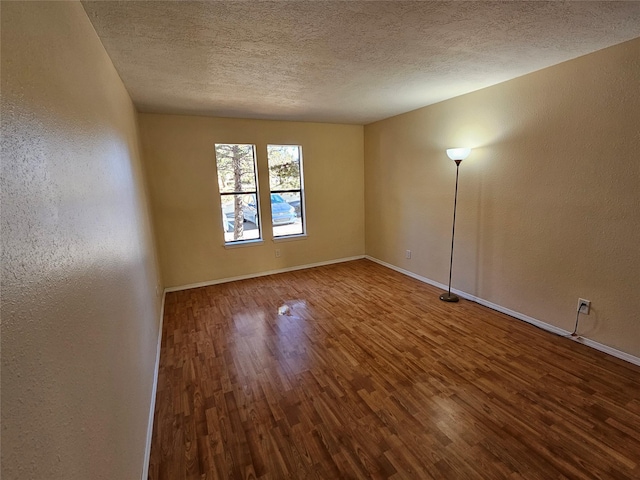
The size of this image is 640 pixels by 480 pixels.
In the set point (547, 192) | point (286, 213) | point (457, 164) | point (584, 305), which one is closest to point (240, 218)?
point (286, 213)

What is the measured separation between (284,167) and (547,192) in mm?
3482

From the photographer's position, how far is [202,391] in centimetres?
224

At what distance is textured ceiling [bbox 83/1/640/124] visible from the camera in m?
1.65

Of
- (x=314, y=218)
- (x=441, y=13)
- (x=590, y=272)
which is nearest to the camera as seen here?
(x=441, y=13)

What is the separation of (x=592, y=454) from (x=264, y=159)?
4472 mm

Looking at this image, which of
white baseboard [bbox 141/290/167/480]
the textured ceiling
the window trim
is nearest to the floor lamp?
the textured ceiling

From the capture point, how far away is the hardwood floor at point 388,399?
164 cm

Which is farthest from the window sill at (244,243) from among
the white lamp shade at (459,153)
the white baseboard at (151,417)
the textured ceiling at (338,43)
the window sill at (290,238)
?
the white lamp shade at (459,153)

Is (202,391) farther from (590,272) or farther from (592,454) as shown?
(590,272)

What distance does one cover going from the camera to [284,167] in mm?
4898

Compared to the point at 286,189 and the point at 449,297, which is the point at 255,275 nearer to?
the point at 286,189

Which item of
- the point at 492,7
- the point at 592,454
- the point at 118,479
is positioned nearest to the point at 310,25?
the point at 492,7

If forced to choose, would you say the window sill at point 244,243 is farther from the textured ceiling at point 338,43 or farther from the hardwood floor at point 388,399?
the textured ceiling at point 338,43

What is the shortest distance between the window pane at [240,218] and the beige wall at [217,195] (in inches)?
5.8
